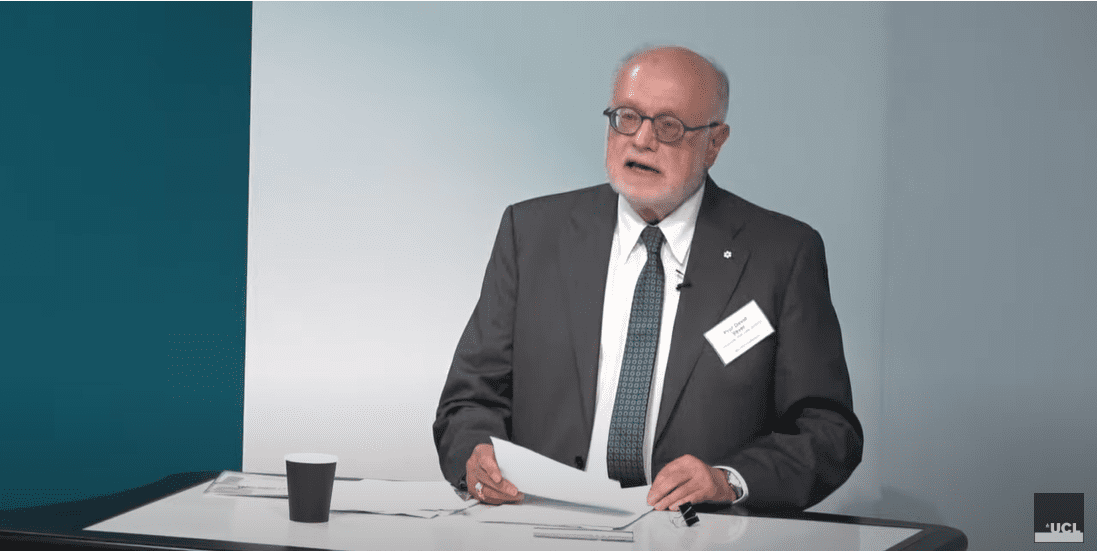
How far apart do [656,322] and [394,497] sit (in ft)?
2.46

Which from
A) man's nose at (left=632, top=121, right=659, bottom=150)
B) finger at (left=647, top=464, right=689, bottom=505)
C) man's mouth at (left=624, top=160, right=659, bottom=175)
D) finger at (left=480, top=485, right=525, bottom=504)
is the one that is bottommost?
finger at (left=480, top=485, right=525, bottom=504)

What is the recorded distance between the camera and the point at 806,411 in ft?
7.84

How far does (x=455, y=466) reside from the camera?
86.5 inches

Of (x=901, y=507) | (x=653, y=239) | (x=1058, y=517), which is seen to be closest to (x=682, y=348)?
(x=653, y=239)

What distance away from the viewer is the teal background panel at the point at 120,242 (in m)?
3.16

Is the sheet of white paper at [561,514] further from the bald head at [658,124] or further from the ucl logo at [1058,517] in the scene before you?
the ucl logo at [1058,517]

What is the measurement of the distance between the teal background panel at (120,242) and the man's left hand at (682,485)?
208 cm

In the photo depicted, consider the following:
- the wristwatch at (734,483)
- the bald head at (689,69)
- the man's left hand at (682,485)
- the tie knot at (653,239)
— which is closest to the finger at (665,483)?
the man's left hand at (682,485)

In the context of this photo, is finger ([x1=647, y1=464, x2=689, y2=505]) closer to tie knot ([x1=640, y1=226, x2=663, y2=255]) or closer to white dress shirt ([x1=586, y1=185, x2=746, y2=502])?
white dress shirt ([x1=586, y1=185, x2=746, y2=502])

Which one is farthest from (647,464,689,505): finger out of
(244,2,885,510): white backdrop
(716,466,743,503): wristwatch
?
(244,2,885,510): white backdrop

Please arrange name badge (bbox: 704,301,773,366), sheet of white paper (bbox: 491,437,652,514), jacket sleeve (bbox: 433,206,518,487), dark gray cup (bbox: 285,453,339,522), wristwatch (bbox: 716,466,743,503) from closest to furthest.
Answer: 1. dark gray cup (bbox: 285,453,339,522)
2. sheet of white paper (bbox: 491,437,652,514)
3. wristwatch (bbox: 716,466,743,503)
4. jacket sleeve (bbox: 433,206,518,487)
5. name badge (bbox: 704,301,773,366)

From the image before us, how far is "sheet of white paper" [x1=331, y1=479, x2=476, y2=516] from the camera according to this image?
1929 millimetres

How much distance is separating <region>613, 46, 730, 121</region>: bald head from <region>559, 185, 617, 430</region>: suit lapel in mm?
302

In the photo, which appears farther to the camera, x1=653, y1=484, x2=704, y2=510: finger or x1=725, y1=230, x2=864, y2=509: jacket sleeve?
x1=725, y1=230, x2=864, y2=509: jacket sleeve
